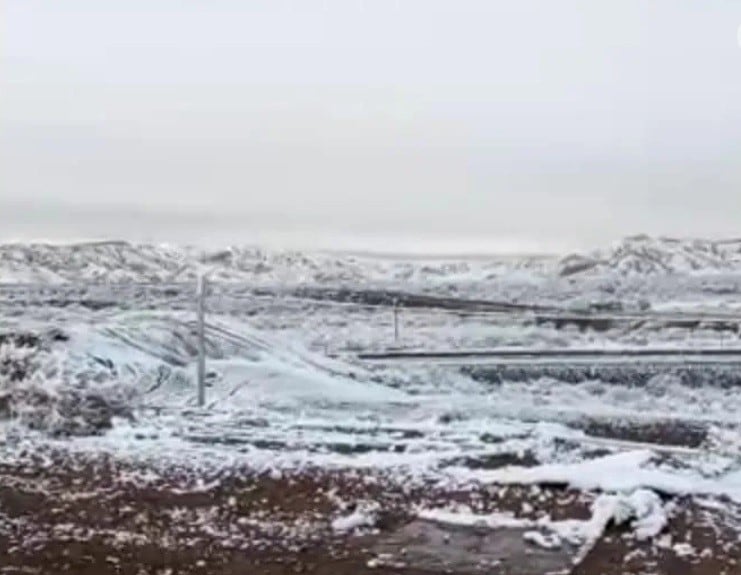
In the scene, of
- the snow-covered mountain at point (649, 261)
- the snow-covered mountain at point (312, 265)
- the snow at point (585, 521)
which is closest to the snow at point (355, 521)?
the snow at point (585, 521)

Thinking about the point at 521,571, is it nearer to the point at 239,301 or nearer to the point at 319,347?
the point at 319,347

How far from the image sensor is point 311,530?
375 centimetres

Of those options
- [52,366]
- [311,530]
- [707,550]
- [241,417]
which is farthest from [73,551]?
[52,366]

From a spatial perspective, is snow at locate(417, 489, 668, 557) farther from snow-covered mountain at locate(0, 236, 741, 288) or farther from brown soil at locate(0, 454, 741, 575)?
snow-covered mountain at locate(0, 236, 741, 288)

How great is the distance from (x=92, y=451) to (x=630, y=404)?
14.9ft

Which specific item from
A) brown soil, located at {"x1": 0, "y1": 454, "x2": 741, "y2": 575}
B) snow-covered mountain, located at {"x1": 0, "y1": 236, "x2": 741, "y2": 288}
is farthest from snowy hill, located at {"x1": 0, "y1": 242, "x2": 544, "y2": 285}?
brown soil, located at {"x1": 0, "y1": 454, "x2": 741, "y2": 575}

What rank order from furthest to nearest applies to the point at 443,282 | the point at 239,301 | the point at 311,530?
the point at 443,282, the point at 239,301, the point at 311,530

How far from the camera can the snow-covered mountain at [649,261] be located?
22.9 meters

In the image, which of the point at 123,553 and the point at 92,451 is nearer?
A: the point at 123,553

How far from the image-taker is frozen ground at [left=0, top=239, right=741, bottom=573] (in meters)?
4.34

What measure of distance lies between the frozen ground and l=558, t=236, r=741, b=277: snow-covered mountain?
20.5 feet

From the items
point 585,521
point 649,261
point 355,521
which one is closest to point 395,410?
point 355,521

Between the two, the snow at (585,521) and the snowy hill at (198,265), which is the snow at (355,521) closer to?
the snow at (585,521)

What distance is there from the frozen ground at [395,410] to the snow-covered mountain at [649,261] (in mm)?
6254
